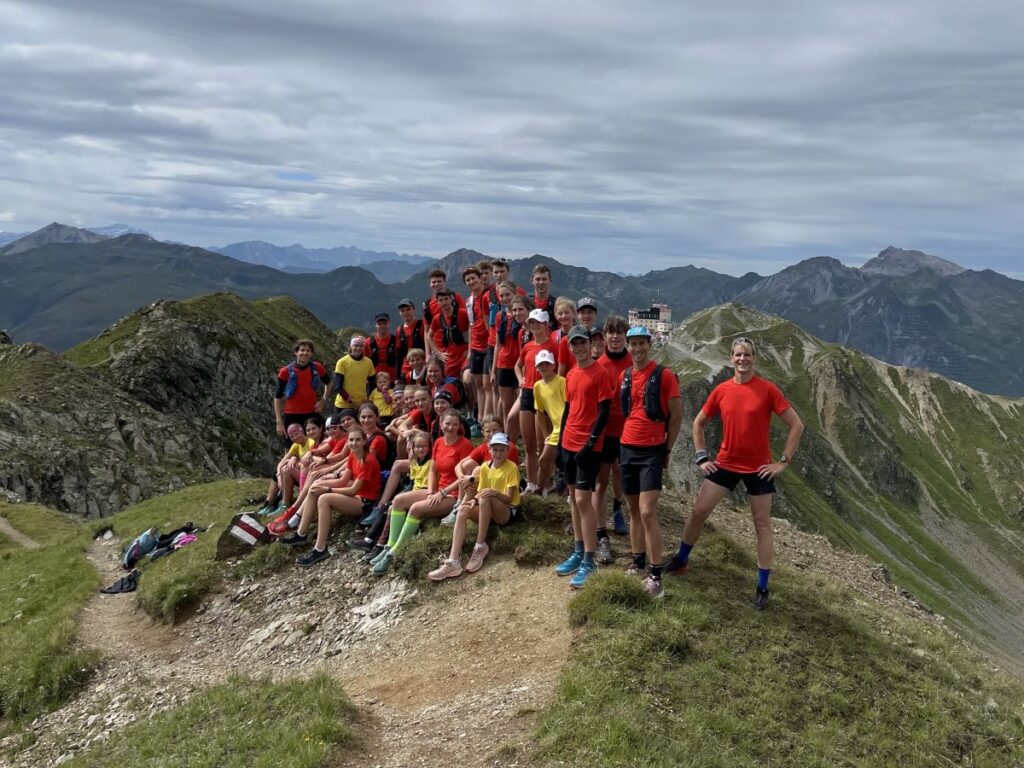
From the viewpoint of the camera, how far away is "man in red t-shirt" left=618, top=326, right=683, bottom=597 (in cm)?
1209

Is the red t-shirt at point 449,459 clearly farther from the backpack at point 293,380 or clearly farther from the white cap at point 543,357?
the backpack at point 293,380

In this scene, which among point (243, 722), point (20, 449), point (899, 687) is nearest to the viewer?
point (243, 722)

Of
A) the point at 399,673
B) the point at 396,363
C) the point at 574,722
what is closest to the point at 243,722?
the point at 399,673

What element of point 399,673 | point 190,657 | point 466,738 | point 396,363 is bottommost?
point 190,657

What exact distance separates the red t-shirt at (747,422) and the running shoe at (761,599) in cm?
277

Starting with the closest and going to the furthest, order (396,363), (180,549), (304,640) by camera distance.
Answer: (304,640)
(180,549)
(396,363)

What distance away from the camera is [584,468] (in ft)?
41.9

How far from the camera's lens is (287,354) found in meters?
76.8

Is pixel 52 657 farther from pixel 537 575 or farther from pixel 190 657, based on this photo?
pixel 537 575

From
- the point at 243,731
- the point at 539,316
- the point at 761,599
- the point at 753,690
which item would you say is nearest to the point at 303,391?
the point at 539,316

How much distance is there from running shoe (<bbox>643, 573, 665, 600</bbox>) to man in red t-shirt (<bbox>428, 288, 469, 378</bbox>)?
1069 centimetres

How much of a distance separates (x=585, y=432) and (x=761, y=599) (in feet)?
15.4

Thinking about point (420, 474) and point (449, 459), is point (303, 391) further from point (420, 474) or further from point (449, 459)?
point (449, 459)

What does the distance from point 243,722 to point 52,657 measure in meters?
7.80
